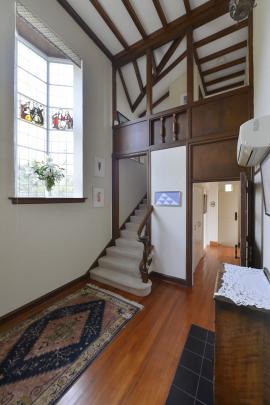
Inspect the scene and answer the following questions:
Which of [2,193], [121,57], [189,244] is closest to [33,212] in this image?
[2,193]

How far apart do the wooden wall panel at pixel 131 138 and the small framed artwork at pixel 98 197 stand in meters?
1.03

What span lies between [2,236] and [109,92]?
3595mm

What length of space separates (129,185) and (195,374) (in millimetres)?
3793

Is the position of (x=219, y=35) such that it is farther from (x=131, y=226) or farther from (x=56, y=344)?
(x=56, y=344)

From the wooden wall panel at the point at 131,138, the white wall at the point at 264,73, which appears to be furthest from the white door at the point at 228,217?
the white wall at the point at 264,73

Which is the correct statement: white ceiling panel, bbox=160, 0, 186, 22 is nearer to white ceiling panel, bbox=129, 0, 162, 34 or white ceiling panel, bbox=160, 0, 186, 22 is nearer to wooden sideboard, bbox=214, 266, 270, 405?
white ceiling panel, bbox=129, 0, 162, 34

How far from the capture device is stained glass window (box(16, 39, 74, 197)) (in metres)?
2.64

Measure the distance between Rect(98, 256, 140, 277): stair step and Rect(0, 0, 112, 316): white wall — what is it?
25 cm

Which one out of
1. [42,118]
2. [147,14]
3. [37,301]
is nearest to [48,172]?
[42,118]

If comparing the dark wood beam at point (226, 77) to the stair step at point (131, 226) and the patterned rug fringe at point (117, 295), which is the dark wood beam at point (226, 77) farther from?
the patterned rug fringe at point (117, 295)

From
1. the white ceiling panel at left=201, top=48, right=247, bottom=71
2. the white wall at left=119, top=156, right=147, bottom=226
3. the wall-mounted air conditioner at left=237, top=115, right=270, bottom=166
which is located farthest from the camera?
the white wall at left=119, top=156, right=147, bottom=226

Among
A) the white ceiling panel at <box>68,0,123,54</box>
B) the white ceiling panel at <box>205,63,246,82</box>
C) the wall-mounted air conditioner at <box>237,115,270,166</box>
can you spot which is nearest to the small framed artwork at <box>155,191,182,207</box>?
the wall-mounted air conditioner at <box>237,115,270,166</box>

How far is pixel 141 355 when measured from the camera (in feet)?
5.89

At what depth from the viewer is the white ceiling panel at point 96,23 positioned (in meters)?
3.07
